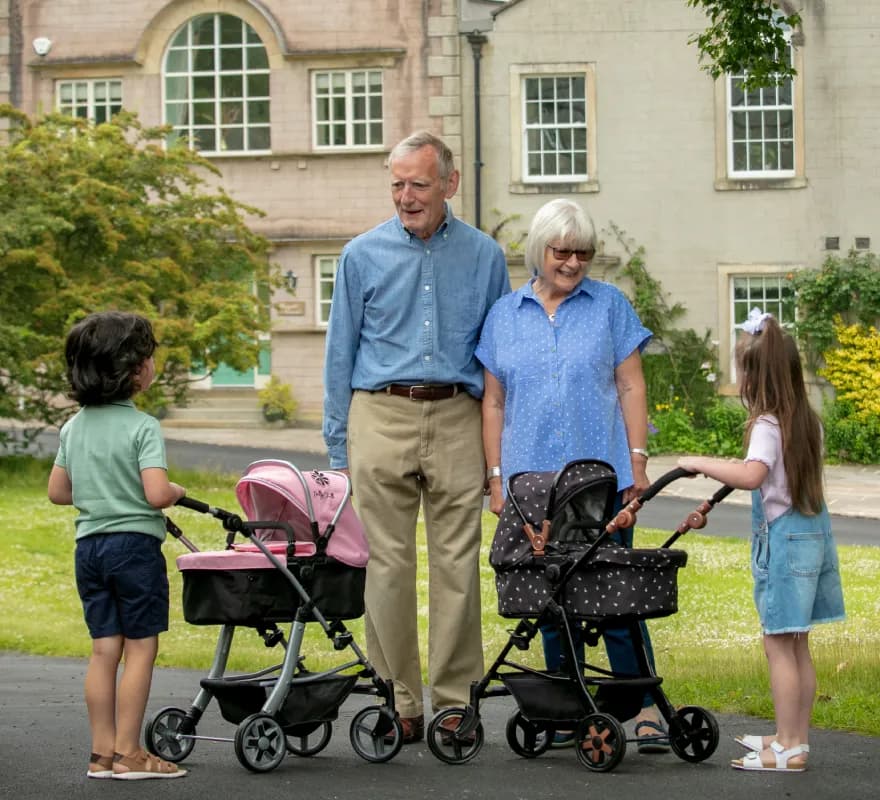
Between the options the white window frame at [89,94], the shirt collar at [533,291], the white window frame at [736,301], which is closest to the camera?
the shirt collar at [533,291]

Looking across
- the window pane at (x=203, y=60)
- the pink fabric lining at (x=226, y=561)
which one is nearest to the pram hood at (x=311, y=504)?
the pink fabric lining at (x=226, y=561)

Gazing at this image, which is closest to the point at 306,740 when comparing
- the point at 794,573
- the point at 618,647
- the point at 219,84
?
the point at 618,647

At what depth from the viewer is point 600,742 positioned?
596 cm

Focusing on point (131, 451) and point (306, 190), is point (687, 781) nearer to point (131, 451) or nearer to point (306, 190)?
point (131, 451)

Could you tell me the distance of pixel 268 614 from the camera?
6.21 metres

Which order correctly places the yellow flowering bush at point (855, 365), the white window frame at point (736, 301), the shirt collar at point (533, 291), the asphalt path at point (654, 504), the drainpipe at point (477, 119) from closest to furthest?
the shirt collar at point (533, 291), the asphalt path at point (654, 504), the yellow flowering bush at point (855, 365), the white window frame at point (736, 301), the drainpipe at point (477, 119)

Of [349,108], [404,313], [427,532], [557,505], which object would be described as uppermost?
[349,108]

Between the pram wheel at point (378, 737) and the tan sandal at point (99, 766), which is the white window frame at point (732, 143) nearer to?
the pram wheel at point (378, 737)

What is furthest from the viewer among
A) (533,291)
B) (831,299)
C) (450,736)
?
(831,299)

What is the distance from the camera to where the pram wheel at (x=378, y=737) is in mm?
6344

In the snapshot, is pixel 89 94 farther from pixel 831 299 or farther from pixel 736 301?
pixel 831 299

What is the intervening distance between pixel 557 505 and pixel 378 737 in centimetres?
110

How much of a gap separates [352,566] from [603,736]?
1104 millimetres

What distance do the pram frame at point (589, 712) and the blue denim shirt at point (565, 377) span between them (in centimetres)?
33
